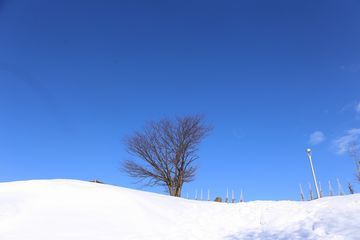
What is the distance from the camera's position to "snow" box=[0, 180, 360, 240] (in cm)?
536

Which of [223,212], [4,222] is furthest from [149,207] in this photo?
[4,222]

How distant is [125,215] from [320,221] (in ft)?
16.8

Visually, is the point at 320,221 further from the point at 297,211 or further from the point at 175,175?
the point at 175,175

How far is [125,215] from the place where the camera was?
723cm

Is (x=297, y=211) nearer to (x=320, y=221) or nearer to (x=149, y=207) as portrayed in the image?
(x=320, y=221)

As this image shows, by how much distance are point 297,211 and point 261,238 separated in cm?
223

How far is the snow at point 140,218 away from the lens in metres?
5.36

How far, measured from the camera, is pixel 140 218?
7207 millimetres

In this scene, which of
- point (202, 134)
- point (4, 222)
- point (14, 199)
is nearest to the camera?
point (4, 222)

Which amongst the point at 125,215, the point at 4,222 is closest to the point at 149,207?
the point at 125,215

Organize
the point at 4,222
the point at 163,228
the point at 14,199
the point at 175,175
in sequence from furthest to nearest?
the point at 175,175 < the point at 14,199 < the point at 163,228 < the point at 4,222

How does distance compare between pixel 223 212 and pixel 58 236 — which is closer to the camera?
pixel 58 236

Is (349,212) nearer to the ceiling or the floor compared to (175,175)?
nearer to the floor

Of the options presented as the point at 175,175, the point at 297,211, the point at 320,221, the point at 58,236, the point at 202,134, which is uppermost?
the point at 202,134
